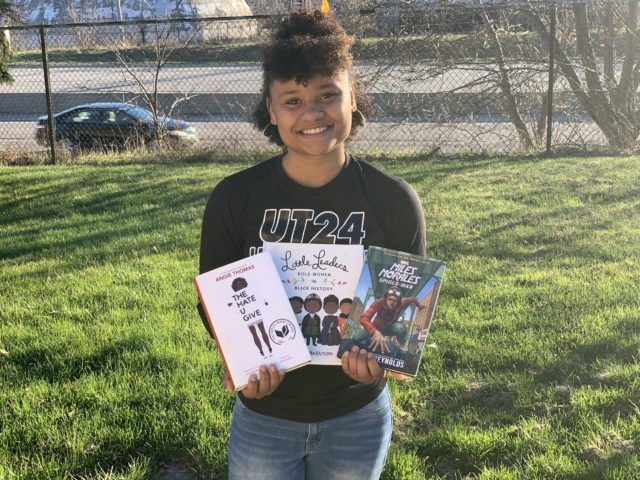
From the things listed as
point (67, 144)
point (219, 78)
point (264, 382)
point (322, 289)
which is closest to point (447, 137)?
point (67, 144)

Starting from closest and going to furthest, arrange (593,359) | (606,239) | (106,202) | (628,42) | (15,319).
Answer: (593,359)
(15,319)
(606,239)
(106,202)
(628,42)

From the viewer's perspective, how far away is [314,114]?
1.85 m

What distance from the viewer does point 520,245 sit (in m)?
5.62

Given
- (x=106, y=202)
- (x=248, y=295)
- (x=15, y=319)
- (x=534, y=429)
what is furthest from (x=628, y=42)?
(x=248, y=295)

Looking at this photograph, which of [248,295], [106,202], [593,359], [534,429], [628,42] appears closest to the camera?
[248,295]

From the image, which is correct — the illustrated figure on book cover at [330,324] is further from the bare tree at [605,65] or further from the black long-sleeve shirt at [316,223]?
the bare tree at [605,65]

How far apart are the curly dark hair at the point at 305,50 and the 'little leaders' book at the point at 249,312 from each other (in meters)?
0.52

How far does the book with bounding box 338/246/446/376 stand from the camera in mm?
1780

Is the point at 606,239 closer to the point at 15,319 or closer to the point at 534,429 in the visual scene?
the point at 534,429

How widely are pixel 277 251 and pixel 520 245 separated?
13.7 ft

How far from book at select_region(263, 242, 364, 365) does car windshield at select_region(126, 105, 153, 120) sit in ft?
37.2

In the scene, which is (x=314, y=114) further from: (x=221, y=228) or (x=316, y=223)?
(x=221, y=228)

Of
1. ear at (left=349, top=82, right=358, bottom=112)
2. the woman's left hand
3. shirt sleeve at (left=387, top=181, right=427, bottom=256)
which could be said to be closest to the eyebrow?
ear at (left=349, top=82, right=358, bottom=112)

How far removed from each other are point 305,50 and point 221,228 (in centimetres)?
56
